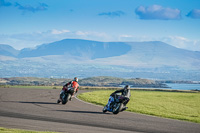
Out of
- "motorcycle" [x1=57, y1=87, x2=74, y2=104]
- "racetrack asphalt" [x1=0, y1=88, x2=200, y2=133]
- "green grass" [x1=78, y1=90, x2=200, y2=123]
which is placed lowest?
"racetrack asphalt" [x1=0, y1=88, x2=200, y2=133]

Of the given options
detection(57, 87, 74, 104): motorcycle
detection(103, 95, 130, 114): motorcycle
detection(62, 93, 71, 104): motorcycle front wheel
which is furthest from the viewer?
detection(62, 93, 71, 104): motorcycle front wheel

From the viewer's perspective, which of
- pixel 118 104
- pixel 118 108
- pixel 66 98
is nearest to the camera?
pixel 118 108

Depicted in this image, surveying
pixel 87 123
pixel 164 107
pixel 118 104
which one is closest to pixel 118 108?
pixel 118 104

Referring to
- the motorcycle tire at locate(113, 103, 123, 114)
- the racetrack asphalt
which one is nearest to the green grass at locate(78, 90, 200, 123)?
the motorcycle tire at locate(113, 103, 123, 114)

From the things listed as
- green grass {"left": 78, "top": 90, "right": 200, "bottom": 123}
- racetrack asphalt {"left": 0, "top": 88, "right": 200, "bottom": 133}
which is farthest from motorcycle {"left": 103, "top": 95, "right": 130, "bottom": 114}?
green grass {"left": 78, "top": 90, "right": 200, "bottom": 123}

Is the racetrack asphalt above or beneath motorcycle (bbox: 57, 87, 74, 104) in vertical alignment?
beneath

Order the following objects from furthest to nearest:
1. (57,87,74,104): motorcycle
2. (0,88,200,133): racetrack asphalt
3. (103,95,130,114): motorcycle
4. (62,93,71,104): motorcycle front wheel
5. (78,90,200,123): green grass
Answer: (62,93,71,104): motorcycle front wheel → (57,87,74,104): motorcycle → (78,90,200,123): green grass → (103,95,130,114): motorcycle → (0,88,200,133): racetrack asphalt

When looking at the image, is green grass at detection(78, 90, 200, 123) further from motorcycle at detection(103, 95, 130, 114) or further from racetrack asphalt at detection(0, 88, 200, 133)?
racetrack asphalt at detection(0, 88, 200, 133)

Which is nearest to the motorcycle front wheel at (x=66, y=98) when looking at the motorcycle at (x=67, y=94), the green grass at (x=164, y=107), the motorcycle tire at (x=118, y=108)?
the motorcycle at (x=67, y=94)

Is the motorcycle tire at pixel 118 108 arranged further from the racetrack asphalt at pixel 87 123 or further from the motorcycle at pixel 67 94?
the motorcycle at pixel 67 94

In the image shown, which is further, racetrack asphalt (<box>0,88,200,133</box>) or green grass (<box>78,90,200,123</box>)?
green grass (<box>78,90,200,123</box>)

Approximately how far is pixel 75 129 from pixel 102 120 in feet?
12.1

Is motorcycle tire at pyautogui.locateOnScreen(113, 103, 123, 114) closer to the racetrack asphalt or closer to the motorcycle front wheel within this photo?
the racetrack asphalt

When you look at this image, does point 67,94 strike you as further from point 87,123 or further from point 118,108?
point 87,123
